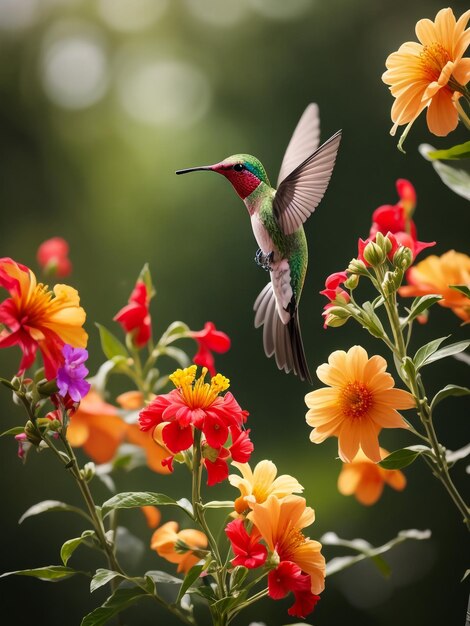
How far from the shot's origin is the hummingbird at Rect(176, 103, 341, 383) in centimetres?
57

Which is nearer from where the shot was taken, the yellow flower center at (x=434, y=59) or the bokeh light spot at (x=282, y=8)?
the yellow flower center at (x=434, y=59)

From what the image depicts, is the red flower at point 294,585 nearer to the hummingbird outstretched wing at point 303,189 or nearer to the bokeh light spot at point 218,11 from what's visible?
the hummingbird outstretched wing at point 303,189

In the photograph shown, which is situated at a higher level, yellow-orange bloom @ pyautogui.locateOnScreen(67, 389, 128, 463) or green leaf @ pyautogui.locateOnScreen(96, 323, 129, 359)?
green leaf @ pyautogui.locateOnScreen(96, 323, 129, 359)

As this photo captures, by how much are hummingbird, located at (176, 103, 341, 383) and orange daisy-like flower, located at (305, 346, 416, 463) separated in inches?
0.8

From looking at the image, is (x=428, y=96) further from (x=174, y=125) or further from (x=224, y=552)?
(x=174, y=125)

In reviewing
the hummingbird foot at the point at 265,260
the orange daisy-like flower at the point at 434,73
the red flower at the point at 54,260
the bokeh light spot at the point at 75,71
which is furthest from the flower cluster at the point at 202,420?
the bokeh light spot at the point at 75,71

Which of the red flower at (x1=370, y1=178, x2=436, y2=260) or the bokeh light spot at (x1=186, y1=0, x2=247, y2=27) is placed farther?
the bokeh light spot at (x1=186, y1=0, x2=247, y2=27)

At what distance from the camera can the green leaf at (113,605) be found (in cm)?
53

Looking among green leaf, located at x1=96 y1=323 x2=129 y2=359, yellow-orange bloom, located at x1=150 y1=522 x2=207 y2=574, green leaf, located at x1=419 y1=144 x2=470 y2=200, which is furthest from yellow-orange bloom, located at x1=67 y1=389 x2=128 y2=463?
green leaf, located at x1=419 y1=144 x2=470 y2=200

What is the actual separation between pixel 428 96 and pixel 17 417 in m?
1.44

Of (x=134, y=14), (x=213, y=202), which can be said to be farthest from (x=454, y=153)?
(x=134, y=14)

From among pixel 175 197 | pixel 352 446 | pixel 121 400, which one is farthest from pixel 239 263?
pixel 352 446

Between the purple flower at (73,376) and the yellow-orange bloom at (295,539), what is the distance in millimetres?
137

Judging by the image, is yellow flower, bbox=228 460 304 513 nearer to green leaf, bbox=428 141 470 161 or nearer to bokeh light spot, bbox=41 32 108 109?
green leaf, bbox=428 141 470 161
